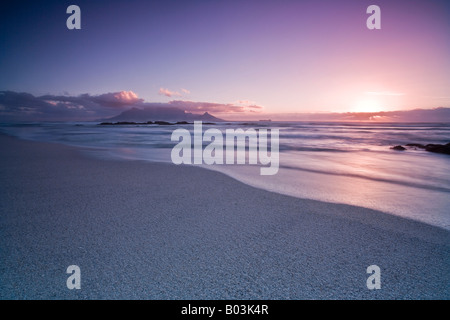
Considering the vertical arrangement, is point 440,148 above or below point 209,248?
above

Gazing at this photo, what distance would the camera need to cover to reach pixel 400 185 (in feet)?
16.8

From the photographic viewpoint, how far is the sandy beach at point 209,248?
1.77 m

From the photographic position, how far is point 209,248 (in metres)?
2.29

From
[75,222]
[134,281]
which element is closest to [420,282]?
[134,281]

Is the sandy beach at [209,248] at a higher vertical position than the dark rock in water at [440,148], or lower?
lower

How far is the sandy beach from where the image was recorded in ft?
5.82

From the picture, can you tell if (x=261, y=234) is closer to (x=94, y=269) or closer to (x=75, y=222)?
(x=94, y=269)

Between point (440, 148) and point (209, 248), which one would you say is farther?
point (440, 148)

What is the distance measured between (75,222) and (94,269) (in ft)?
3.52

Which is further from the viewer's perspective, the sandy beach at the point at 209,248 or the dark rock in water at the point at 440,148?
the dark rock in water at the point at 440,148

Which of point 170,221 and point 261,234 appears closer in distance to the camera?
point 261,234
